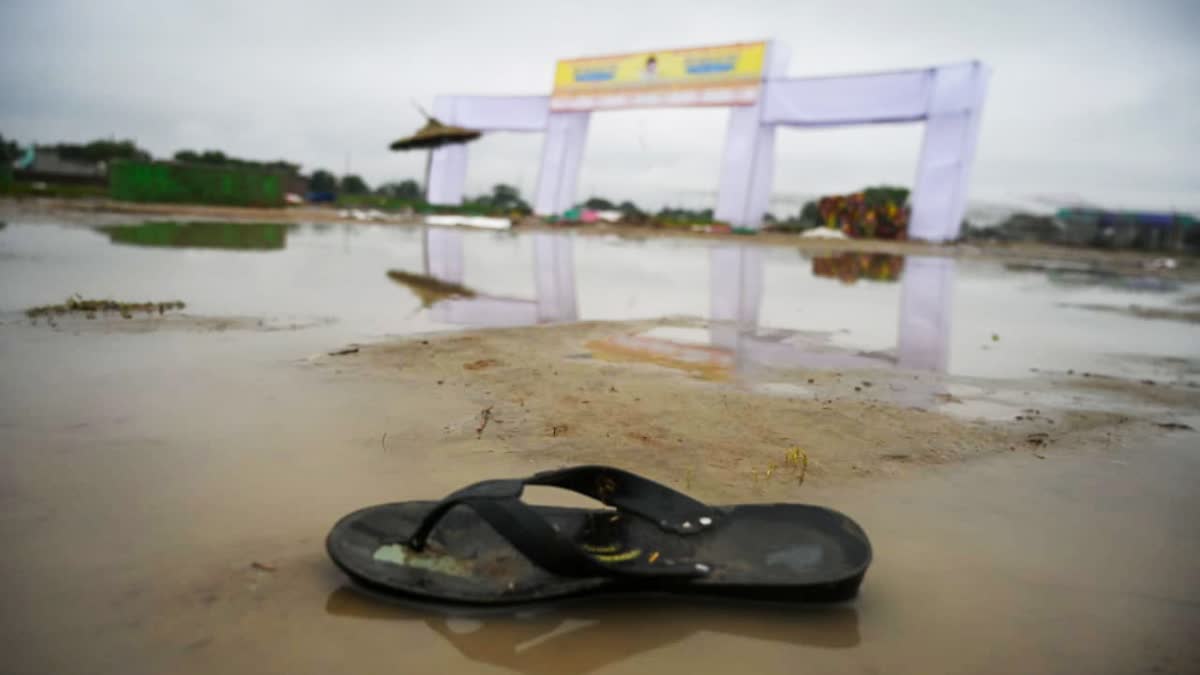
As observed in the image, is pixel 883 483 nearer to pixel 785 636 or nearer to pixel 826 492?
pixel 826 492

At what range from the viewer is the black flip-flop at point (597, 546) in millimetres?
1245

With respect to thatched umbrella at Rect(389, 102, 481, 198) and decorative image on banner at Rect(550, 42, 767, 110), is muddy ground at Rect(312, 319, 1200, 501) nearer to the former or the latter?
thatched umbrella at Rect(389, 102, 481, 198)

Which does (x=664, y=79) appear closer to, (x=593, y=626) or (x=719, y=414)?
(x=719, y=414)

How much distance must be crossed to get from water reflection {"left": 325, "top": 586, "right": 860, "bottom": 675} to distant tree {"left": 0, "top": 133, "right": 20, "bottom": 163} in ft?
191

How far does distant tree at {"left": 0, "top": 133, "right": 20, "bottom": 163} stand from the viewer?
45250 mm

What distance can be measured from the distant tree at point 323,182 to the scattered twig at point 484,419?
54565 mm

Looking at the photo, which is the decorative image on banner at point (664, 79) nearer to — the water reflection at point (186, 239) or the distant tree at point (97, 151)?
the water reflection at point (186, 239)

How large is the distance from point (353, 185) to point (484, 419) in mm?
58270

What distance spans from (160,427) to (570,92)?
86.2ft

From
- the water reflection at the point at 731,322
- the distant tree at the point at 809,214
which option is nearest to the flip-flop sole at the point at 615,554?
the water reflection at the point at 731,322

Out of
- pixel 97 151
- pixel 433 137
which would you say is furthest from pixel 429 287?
pixel 97 151

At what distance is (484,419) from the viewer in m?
2.35

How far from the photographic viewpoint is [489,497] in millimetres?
1279

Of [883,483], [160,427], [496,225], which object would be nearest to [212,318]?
[160,427]
